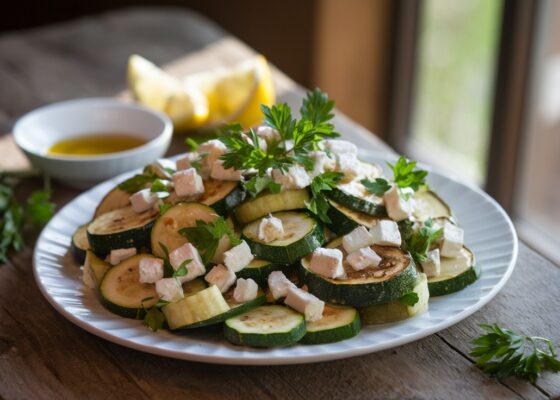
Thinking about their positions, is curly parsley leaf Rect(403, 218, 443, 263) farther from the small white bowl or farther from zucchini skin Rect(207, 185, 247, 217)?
the small white bowl

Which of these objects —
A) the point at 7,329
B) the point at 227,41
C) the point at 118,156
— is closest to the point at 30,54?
the point at 227,41

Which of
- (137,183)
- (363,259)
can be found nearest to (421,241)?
(363,259)

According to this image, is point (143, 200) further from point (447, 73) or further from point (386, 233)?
A: point (447, 73)

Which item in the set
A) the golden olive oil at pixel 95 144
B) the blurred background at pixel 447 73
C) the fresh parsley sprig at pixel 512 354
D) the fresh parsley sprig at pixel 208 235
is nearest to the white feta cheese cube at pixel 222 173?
the fresh parsley sprig at pixel 208 235

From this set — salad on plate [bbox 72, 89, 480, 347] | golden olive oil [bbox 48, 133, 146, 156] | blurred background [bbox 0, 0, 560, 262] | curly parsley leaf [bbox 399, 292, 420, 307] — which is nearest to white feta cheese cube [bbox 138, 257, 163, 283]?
salad on plate [bbox 72, 89, 480, 347]

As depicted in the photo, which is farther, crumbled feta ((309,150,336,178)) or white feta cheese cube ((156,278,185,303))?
crumbled feta ((309,150,336,178))

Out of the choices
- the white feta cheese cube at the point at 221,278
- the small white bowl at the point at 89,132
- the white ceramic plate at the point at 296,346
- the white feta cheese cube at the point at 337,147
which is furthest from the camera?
the small white bowl at the point at 89,132

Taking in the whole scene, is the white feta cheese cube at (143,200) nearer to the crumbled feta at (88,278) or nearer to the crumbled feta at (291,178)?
the crumbled feta at (88,278)

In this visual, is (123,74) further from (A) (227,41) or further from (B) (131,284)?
(B) (131,284)
